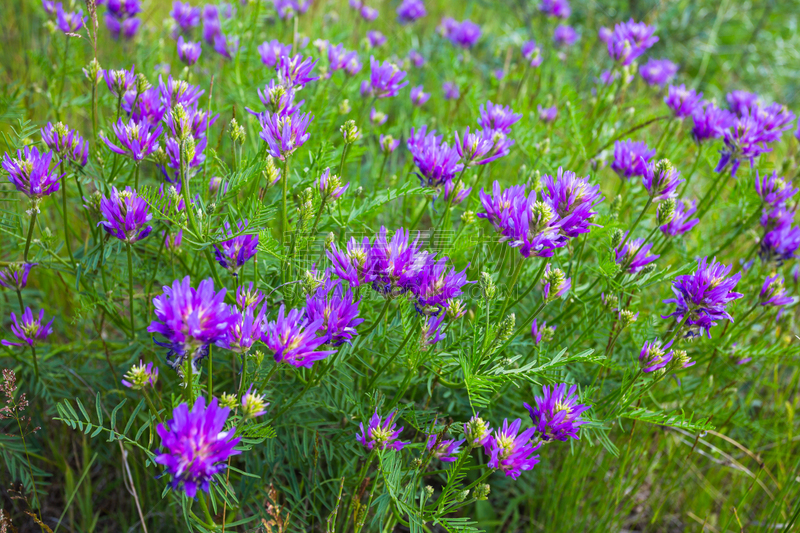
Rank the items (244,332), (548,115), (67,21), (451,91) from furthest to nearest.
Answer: (451,91) < (548,115) < (67,21) < (244,332)

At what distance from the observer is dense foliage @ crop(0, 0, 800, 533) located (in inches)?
66.2

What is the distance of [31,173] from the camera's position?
1.78 meters

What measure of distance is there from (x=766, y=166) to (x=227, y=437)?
3220 millimetres

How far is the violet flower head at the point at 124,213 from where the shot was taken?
1.69 metres

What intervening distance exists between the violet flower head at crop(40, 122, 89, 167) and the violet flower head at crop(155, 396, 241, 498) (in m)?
1.14

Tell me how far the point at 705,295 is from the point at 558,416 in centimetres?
67

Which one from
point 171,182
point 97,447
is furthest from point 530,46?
point 97,447

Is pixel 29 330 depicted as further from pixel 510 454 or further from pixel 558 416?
pixel 558 416

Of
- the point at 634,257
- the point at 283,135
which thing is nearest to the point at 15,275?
the point at 283,135

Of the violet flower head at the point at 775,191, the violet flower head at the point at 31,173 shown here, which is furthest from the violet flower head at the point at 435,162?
the violet flower head at the point at 775,191

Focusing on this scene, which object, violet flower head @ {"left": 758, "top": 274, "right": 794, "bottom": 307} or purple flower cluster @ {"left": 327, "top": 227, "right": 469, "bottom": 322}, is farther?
violet flower head @ {"left": 758, "top": 274, "right": 794, "bottom": 307}

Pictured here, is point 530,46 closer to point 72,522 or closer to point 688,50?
point 688,50

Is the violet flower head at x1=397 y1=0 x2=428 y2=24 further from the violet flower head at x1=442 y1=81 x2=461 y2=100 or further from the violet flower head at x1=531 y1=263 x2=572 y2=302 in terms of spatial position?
the violet flower head at x1=531 y1=263 x2=572 y2=302

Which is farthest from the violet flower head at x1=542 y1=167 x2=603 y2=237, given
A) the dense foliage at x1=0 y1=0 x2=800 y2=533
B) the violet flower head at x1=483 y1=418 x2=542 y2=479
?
the violet flower head at x1=483 y1=418 x2=542 y2=479
